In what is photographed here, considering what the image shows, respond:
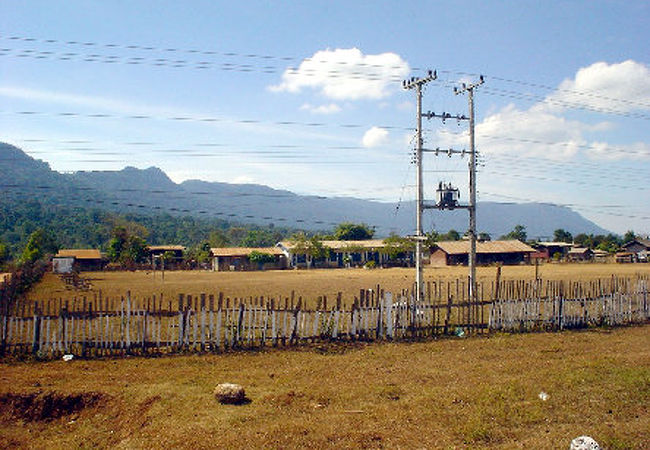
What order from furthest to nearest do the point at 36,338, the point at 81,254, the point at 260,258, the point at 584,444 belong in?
the point at 260,258
the point at 81,254
the point at 36,338
the point at 584,444

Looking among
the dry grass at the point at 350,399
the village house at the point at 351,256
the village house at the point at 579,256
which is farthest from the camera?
the village house at the point at 579,256

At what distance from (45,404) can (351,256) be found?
75.6m

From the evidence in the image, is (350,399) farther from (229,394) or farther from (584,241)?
(584,241)

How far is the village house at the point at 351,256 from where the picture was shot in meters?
82.4

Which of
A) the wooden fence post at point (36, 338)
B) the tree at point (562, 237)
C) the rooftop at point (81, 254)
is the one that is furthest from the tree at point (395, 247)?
the wooden fence post at point (36, 338)

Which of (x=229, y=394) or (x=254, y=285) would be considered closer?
(x=229, y=394)

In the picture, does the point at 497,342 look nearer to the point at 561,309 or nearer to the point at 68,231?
the point at 561,309

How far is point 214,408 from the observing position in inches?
404

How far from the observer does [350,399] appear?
10891mm

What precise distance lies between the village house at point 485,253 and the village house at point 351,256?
505 cm

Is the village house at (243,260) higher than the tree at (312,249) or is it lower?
lower

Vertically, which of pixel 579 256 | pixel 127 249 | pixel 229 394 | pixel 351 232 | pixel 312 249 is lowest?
pixel 579 256

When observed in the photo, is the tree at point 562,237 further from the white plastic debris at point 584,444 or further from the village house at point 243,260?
the white plastic debris at point 584,444

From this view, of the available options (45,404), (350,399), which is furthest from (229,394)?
(45,404)
